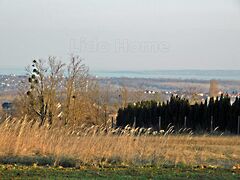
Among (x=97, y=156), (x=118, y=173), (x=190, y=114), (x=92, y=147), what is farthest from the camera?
(x=190, y=114)

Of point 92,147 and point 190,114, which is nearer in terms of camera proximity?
point 92,147

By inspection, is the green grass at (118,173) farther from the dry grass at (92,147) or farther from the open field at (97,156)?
the dry grass at (92,147)

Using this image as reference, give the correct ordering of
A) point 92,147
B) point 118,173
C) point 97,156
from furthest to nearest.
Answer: point 92,147
point 97,156
point 118,173

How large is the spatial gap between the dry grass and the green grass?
1445 mm

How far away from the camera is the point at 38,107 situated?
45531 mm

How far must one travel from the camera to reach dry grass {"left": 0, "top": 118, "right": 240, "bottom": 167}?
1326 centimetres

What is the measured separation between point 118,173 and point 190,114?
91.9 feet

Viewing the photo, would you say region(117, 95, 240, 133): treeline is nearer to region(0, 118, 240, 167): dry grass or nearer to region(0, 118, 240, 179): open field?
region(0, 118, 240, 179): open field

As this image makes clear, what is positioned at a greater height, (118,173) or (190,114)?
(118,173)

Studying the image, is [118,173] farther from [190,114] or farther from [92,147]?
[190,114]

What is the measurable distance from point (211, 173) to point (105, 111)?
54.0 m

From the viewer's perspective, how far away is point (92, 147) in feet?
44.5

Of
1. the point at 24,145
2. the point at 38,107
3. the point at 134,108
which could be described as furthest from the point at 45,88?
the point at 24,145

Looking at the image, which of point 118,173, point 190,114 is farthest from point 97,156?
point 190,114
